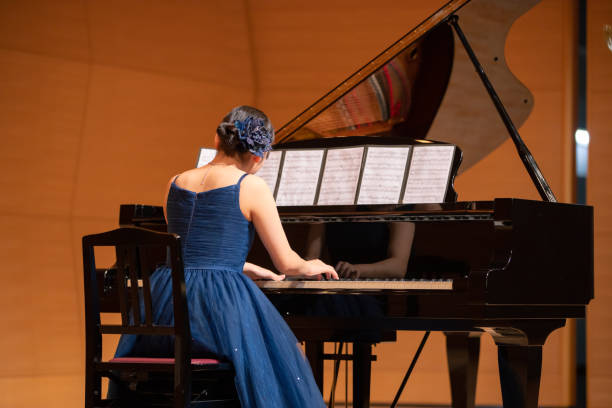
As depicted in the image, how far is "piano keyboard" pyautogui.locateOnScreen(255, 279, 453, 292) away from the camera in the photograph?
8.18 feet

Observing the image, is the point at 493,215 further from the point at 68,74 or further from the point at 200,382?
the point at 68,74

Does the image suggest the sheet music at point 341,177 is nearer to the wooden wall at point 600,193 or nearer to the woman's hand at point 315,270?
the woman's hand at point 315,270

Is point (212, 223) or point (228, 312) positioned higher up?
point (212, 223)

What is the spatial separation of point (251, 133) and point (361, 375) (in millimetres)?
961

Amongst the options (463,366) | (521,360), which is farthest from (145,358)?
(463,366)

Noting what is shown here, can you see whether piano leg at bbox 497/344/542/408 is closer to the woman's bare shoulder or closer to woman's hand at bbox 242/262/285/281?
woman's hand at bbox 242/262/285/281

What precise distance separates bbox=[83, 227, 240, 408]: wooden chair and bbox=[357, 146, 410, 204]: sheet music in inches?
38.4

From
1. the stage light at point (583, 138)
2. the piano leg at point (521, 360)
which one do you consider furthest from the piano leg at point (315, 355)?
the stage light at point (583, 138)

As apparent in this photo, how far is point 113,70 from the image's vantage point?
5258 mm

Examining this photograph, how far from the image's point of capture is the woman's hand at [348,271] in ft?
8.95

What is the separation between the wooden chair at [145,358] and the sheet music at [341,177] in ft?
3.09

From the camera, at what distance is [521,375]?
2.45 metres

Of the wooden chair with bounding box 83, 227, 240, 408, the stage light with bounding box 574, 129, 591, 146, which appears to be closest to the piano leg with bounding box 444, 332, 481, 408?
the wooden chair with bounding box 83, 227, 240, 408

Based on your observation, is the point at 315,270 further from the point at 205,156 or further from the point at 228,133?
the point at 205,156
